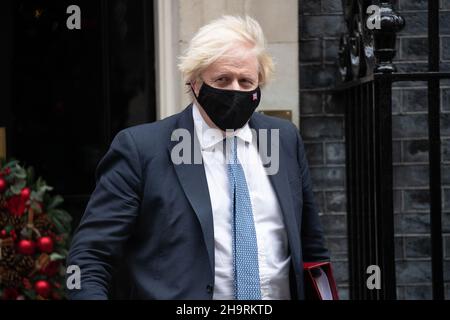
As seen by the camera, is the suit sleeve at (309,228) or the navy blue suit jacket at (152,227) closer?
the navy blue suit jacket at (152,227)

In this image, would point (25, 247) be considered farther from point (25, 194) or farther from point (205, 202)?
point (205, 202)

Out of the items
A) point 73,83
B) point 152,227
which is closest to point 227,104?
point 152,227

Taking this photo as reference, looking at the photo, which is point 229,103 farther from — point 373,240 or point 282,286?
point 373,240

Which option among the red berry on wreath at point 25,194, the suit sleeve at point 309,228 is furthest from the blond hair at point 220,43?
the red berry on wreath at point 25,194

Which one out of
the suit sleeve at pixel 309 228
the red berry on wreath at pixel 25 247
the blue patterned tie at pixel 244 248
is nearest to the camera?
the blue patterned tie at pixel 244 248

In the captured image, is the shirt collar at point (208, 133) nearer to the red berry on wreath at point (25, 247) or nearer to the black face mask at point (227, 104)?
the black face mask at point (227, 104)

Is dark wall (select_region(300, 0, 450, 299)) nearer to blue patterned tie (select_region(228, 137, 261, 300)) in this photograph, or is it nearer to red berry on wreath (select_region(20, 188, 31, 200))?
red berry on wreath (select_region(20, 188, 31, 200))

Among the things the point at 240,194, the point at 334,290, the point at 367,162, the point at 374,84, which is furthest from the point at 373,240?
the point at 240,194

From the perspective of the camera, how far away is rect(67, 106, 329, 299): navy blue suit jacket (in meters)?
2.95

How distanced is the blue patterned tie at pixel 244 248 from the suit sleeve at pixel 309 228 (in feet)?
1.07

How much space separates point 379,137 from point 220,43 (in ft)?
4.34

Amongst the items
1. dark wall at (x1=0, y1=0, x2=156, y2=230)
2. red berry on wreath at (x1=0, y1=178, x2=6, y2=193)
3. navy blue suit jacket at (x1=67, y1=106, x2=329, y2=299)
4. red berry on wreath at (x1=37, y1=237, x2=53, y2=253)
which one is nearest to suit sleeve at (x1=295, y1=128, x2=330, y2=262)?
navy blue suit jacket at (x1=67, y1=106, x2=329, y2=299)

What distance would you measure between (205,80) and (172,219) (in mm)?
467

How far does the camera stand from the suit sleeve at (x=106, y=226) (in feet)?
9.65
